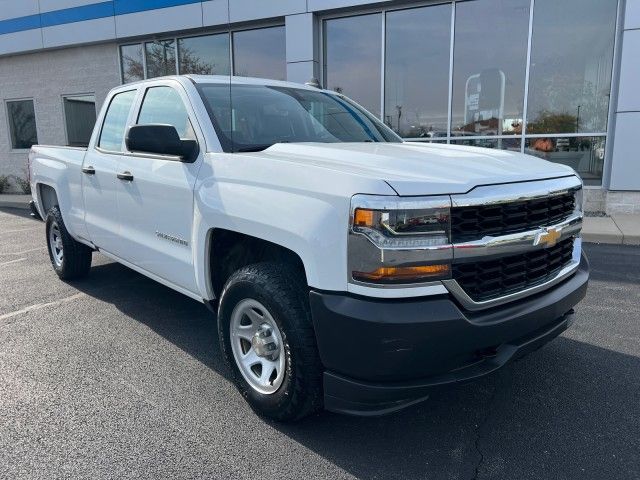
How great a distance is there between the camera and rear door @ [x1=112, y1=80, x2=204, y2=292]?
10.9ft

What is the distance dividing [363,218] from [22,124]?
58.2 feet

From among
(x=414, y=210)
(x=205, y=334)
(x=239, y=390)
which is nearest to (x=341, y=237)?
(x=414, y=210)

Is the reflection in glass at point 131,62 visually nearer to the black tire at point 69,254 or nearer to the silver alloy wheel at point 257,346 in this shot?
the black tire at point 69,254

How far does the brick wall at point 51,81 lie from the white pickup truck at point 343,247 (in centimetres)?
1232

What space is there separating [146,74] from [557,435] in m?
13.8

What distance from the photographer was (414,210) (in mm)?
2209

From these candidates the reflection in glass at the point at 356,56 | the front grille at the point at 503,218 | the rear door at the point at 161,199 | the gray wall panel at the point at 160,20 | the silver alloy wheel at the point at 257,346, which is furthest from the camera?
the gray wall panel at the point at 160,20

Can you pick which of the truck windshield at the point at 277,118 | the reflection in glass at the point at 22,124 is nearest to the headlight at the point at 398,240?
the truck windshield at the point at 277,118

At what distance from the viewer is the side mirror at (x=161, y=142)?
3076 millimetres

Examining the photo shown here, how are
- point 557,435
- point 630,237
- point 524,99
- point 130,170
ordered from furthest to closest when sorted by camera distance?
point 524,99
point 630,237
point 130,170
point 557,435

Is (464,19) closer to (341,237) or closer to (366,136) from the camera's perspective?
(366,136)

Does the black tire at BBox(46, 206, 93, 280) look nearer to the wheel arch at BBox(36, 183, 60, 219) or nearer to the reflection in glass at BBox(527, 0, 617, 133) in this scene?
the wheel arch at BBox(36, 183, 60, 219)

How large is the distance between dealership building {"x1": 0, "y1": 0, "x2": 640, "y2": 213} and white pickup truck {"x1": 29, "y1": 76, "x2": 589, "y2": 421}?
7.50 m

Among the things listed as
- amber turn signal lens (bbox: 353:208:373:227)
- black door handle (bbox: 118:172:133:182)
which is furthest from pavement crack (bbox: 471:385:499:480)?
black door handle (bbox: 118:172:133:182)
